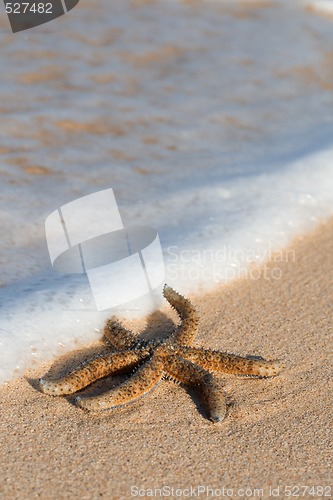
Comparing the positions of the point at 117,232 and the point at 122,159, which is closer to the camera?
the point at 117,232

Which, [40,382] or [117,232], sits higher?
[40,382]

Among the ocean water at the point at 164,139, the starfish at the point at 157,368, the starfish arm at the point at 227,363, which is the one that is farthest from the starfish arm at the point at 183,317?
the ocean water at the point at 164,139

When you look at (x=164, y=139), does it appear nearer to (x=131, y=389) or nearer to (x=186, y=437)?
(x=131, y=389)

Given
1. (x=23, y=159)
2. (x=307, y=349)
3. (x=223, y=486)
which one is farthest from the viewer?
(x=23, y=159)

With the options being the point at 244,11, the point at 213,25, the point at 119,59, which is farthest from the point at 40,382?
the point at 244,11

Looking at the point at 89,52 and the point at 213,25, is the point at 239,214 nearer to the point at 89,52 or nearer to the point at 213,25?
the point at 89,52

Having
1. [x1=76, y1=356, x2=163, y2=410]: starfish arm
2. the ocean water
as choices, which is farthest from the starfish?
the ocean water

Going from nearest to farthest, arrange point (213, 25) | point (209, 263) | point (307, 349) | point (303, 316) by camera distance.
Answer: point (307, 349), point (303, 316), point (209, 263), point (213, 25)

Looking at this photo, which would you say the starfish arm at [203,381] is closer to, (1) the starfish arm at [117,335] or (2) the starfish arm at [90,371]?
(2) the starfish arm at [90,371]
